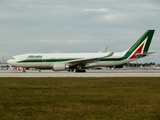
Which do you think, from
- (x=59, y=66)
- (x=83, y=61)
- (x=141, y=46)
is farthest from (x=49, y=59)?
(x=141, y=46)

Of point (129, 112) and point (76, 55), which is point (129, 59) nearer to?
point (76, 55)

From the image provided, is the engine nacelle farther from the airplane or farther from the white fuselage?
the white fuselage

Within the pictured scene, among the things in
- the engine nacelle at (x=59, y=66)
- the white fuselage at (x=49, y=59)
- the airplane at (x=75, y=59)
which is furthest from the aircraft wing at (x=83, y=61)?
the engine nacelle at (x=59, y=66)

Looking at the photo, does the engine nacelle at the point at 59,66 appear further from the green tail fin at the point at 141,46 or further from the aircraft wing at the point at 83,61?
the green tail fin at the point at 141,46

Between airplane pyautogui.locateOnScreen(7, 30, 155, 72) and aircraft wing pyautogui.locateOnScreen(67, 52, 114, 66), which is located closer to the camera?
aircraft wing pyautogui.locateOnScreen(67, 52, 114, 66)

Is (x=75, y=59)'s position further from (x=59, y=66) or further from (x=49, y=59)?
(x=59, y=66)

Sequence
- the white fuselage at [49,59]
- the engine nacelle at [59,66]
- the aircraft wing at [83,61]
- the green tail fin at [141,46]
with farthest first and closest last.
Result: the green tail fin at [141,46]
the white fuselage at [49,59]
the aircraft wing at [83,61]
the engine nacelle at [59,66]

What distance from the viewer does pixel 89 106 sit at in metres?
12.9

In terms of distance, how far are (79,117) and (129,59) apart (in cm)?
4599

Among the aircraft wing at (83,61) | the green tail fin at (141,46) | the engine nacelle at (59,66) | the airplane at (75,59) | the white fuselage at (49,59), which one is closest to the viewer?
the engine nacelle at (59,66)

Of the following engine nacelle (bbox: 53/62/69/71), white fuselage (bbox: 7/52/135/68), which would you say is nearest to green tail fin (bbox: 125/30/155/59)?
white fuselage (bbox: 7/52/135/68)

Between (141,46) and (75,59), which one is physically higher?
(141,46)

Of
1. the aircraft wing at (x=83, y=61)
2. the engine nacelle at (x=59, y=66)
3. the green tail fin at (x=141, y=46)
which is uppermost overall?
the green tail fin at (x=141, y=46)

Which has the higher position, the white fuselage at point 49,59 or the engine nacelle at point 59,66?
the white fuselage at point 49,59
